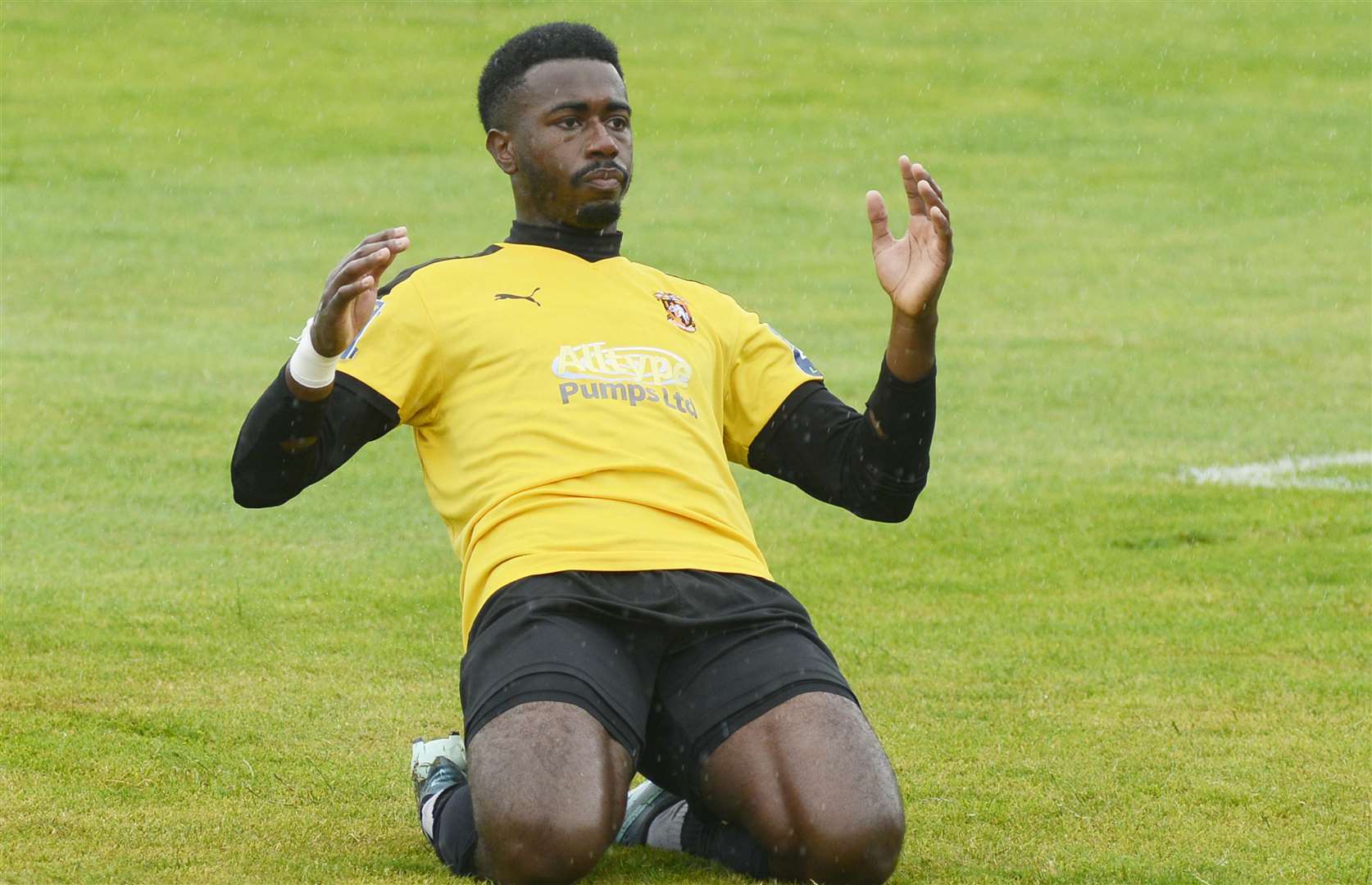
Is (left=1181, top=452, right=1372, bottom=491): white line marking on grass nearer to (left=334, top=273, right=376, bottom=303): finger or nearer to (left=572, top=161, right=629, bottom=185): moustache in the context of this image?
(left=572, top=161, right=629, bottom=185): moustache

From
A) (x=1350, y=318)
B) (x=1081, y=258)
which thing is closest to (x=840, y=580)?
(x=1350, y=318)

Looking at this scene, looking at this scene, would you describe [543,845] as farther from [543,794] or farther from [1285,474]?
[1285,474]

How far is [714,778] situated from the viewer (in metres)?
4.70

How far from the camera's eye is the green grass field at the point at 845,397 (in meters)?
5.61

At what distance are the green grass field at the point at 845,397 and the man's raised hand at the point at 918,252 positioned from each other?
54.0 inches

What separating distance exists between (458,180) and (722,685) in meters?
21.1

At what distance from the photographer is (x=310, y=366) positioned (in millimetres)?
4617

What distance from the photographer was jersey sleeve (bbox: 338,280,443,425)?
4.87 metres

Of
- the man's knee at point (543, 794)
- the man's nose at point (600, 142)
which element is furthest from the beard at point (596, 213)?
the man's knee at point (543, 794)

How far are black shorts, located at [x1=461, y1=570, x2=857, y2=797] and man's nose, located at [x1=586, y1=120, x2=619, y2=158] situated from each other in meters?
1.14

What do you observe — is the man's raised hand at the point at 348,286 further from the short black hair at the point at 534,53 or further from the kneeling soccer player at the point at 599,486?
the short black hair at the point at 534,53

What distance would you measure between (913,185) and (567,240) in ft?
3.10

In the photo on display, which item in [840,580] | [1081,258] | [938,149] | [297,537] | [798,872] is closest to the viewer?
[798,872]

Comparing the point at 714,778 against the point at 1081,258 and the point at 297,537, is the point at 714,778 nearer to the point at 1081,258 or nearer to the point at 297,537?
the point at 297,537
